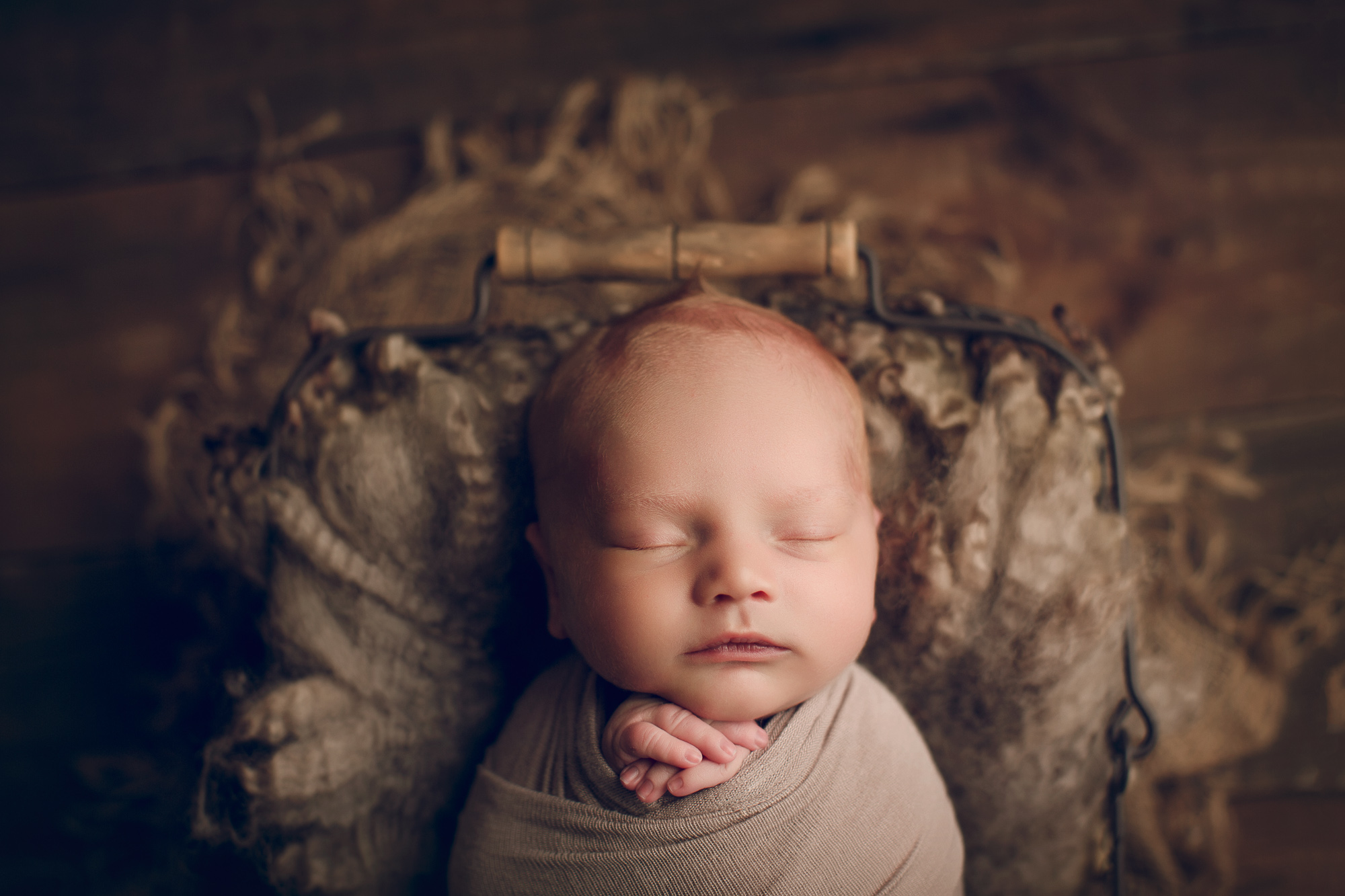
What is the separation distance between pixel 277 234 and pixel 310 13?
0.33 metres

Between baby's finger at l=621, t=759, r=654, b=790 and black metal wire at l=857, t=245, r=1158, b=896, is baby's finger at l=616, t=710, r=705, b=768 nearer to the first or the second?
baby's finger at l=621, t=759, r=654, b=790

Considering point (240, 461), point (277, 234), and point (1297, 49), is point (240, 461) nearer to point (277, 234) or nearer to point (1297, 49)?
point (277, 234)

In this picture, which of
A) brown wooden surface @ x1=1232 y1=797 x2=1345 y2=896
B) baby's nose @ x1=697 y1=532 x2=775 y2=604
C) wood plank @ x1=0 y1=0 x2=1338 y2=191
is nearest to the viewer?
baby's nose @ x1=697 y1=532 x2=775 y2=604

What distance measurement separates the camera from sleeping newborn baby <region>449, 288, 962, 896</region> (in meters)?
0.55

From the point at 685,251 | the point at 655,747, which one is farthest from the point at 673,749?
the point at 685,251

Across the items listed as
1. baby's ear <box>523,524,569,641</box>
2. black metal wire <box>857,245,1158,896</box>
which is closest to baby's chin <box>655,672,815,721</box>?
baby's ear <box>523,524,569,641</box>

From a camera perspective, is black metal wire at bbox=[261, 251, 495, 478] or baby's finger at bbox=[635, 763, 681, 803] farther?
black metal wire at bbox=[261, 251, 495, 478]

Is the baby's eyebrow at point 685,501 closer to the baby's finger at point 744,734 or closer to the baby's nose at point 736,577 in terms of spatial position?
the baby's nose at point 736,577

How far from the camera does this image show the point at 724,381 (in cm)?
57

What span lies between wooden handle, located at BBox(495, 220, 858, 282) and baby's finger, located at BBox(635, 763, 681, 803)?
393 mm

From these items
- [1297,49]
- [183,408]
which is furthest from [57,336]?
[1297,49]

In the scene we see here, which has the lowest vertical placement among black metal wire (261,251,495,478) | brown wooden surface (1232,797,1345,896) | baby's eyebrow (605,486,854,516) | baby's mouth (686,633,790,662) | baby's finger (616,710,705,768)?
brown wooden surface (1232,797,1345,896)

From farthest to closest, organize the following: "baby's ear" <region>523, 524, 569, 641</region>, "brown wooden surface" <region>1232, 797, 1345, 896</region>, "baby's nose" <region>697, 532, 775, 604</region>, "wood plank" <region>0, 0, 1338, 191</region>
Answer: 1. "wood plank" <region>0, 0, 1338, 191</region>
2. "brown wooden surface" <region>1232, 797, 1345, 896</region>
3. "baby's ear" <region>523, 524, 569, 641</region>
4. "baby's nose" <region>697, 532, 775, 604</region>

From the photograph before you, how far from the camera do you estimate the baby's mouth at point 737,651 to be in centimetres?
56
